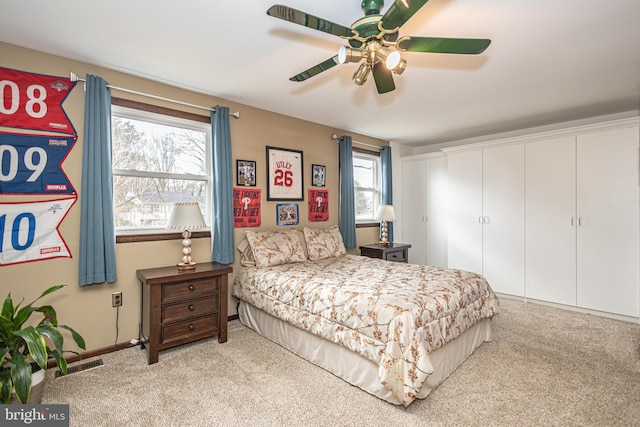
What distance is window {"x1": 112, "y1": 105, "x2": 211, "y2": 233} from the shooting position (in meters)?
2.83

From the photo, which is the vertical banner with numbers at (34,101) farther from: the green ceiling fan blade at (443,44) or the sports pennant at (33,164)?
the green ceiling fan blade at (443,44)

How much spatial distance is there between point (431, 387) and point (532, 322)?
1.98 m

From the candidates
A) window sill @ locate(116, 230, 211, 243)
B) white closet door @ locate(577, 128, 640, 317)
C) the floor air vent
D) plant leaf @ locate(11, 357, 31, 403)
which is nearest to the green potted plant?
plant leaf @ locate(11, 357, 31, 403)

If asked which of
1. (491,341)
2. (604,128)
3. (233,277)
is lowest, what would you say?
(491,341)

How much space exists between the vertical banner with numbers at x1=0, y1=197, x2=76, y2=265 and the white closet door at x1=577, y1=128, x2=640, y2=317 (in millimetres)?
5222

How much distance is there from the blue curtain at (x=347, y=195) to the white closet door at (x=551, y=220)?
2288mm

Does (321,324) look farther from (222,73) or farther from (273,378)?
(222,73)

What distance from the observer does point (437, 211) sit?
5.17m

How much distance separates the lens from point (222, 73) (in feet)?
9.17

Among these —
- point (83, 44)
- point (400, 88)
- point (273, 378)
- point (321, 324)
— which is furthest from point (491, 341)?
point (83, 44)

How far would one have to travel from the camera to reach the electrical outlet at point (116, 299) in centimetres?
271

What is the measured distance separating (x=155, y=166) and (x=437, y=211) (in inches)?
163

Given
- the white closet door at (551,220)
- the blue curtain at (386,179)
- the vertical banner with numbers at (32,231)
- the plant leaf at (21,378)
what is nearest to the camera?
the plant leaf at (21,378)

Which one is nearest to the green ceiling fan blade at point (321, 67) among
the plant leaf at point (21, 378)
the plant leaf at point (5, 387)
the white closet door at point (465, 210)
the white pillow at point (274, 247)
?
the white pillow at point (274, 247)
